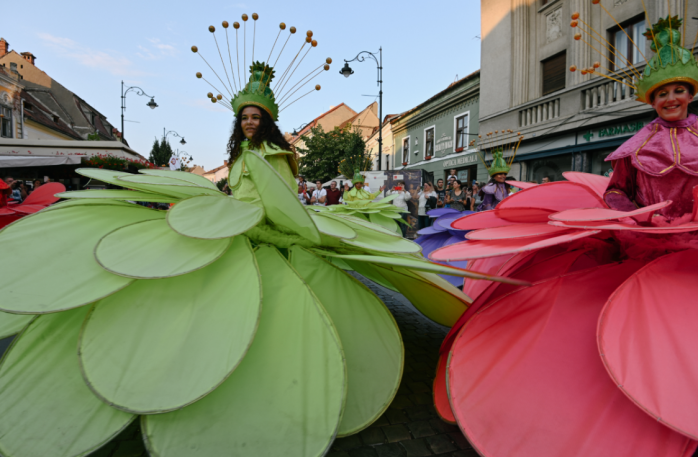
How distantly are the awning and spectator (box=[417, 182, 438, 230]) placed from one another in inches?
369

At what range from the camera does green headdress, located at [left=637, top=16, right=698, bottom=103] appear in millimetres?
1396

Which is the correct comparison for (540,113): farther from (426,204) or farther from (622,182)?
(622,182)

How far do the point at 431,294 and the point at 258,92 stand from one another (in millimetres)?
1763

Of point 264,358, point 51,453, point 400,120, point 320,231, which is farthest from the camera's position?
point 400,120

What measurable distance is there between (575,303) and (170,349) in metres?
1.17

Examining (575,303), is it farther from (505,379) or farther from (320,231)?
(320,231)

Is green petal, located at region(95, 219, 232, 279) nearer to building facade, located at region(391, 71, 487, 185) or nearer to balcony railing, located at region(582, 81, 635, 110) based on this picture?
balcony railing, located at region(582, 81, 635, 110)

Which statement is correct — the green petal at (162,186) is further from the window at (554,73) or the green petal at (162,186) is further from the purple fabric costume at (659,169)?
the window at (554,73)

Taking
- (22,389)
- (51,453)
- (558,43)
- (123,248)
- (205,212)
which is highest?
(558,43)

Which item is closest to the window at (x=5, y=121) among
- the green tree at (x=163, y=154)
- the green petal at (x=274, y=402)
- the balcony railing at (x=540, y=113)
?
the green tree at (x=163, y=154)

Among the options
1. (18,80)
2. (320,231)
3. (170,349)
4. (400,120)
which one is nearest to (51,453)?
(170,349)

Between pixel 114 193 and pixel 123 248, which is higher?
pixel 114 193

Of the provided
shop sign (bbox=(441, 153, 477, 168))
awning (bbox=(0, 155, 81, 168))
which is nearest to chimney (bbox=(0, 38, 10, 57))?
awning (bbox=(0, 155, 81, 168))

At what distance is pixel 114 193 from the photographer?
1.39 m
